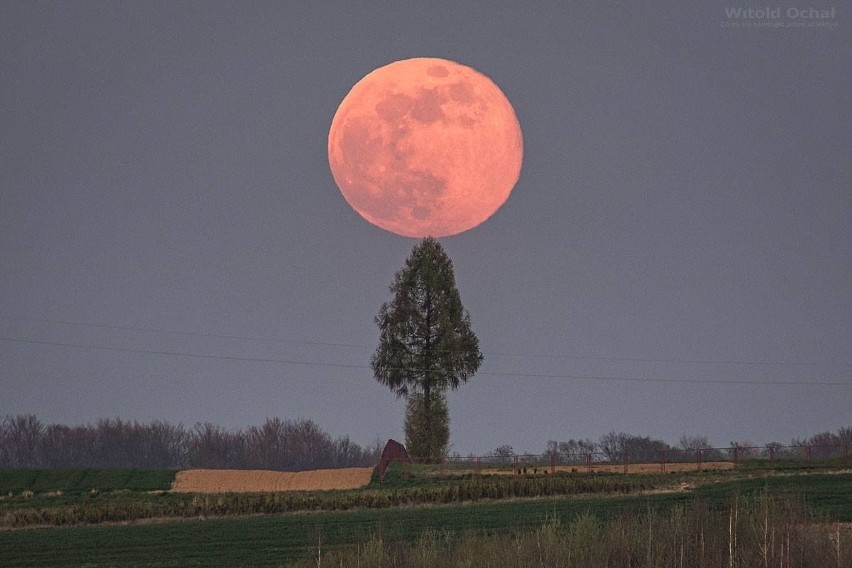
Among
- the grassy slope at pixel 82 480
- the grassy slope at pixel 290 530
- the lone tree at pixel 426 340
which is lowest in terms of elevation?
the grassy slope at pixel 290 530

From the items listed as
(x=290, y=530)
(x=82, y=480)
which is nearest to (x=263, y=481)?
(x=82, y=480)

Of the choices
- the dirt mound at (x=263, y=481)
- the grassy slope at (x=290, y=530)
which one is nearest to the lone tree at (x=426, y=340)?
the dirt mound at (x=263, y=481)

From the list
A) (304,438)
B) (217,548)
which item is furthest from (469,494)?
(304,438)

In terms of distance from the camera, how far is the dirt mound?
6950cm

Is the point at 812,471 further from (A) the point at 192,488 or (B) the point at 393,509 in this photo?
(A) the point at 192,488

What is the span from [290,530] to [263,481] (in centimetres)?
3469

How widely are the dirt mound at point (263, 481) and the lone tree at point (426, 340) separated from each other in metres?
10.7

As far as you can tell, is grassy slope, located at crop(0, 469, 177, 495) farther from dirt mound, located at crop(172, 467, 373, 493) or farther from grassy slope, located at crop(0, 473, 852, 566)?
grassy slope, located at crop(0, 473, 852, 566)

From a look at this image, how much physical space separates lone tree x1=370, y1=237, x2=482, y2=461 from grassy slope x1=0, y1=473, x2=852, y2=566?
3423 cm

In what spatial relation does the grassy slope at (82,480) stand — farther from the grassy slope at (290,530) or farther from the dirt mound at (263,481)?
the grassy slope at (290,530)

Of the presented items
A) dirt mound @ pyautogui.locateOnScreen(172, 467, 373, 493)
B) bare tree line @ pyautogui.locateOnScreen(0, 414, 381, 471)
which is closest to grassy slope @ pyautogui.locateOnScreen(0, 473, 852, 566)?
dirt mound @ pyautogui.locateOnScreen(172, 467, 373, 493)

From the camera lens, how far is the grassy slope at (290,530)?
3147cm

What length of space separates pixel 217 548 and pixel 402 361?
53.2 meters

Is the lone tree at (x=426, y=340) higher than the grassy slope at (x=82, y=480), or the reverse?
the lone tree at (x=426, y=340)
